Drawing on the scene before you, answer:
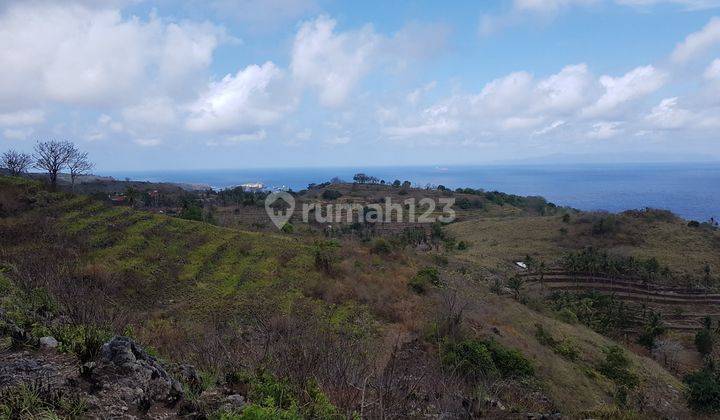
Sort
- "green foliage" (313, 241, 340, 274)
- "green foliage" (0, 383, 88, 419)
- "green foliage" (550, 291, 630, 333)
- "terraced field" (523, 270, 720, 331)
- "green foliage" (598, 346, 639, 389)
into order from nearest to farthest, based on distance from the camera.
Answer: "green foliage" (0, 383, 88, 419) → "green foliage" (598, 346, 639, 389) → "green foliage" (313, 241, 340, 274) → "green foliage" (550, 291, 630, 333) → "terraced field" (523, 270, 720, 331)

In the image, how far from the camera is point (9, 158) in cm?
3459

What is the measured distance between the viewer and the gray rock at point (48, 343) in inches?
218

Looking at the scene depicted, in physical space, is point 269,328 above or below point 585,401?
above

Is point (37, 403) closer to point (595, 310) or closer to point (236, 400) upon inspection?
point (236, 400)

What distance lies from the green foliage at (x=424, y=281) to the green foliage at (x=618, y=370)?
6224mm

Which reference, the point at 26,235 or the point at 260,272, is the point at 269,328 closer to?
the point at 260,272

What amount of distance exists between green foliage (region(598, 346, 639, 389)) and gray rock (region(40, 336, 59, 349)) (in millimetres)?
14717

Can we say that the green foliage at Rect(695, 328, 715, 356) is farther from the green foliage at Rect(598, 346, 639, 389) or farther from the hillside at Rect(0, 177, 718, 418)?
the green foliage at Rect(598, 346, 639, 389)

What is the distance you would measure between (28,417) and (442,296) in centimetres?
1310

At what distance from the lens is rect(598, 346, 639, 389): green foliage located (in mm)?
13344

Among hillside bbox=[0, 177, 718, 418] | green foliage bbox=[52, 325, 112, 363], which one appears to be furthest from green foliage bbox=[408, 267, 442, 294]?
green foliage bbox=[52, 325, 112, 363]

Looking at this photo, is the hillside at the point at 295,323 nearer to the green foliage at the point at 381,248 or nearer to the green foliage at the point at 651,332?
the green foliage at the point at 381,248

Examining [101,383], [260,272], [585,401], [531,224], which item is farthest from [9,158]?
[531,224]

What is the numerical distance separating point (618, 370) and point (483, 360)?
6.55 meters
